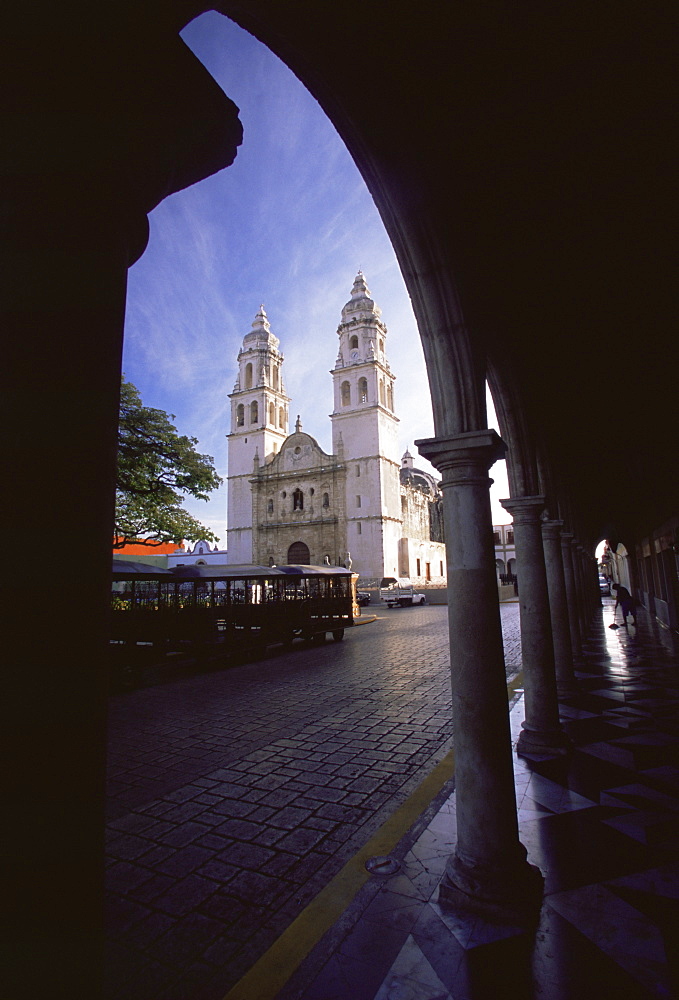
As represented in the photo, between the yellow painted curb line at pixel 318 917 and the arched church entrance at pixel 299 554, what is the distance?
3857 centimetres

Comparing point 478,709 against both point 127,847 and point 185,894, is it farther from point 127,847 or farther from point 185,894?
point 127,847

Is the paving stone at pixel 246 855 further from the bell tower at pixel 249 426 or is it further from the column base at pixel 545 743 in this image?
the bell tower at pixel 249 426

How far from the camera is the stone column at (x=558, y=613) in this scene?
7.28 metres

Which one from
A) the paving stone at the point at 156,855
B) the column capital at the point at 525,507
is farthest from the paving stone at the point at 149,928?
the column capital at the point at 525,507

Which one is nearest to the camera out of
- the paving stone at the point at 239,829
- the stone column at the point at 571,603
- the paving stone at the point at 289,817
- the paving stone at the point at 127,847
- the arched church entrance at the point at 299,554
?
the paving stone at the point at 127,847

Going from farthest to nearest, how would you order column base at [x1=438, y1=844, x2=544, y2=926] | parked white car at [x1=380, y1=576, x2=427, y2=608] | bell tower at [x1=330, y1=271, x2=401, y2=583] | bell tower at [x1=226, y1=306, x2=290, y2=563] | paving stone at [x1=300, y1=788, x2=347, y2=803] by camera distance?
bell tower at [x1=226, y1=306, x2=290, y2=563]
bell tower at [x1=330, y1=271, x2=401, y2=583]
parked white car at [x1=380, y1=576, x2=427, y2=608]
paving stone at [x1=300, y1=788, x2=347, y2=803]
column base at [x1=438, y1=844, x2=544, y2=926]

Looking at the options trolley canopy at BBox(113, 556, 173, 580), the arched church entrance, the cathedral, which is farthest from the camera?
the arched church entrance

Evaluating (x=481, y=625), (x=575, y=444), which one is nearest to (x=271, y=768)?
(x=481, y=625)

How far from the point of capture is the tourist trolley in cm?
1177

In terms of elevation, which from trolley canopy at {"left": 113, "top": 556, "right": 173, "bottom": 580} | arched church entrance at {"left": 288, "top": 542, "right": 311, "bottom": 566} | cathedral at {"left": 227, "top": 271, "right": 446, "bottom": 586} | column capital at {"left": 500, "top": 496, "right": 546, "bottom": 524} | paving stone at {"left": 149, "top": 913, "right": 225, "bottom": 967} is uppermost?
cathedral at {"left": 227, "top": 271, "right": 446, "bottom": 586}

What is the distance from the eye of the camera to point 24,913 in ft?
2.77

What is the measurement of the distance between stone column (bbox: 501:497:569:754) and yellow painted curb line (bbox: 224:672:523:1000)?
1.65m

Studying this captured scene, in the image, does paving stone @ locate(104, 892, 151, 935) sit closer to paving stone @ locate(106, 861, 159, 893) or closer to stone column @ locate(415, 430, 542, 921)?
paving stone @ locate(106, 861, 159, 893)

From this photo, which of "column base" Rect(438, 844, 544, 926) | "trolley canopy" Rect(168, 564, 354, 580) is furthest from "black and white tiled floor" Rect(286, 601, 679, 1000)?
"trolley canopy" Rect(168, 564, 354, 580)
